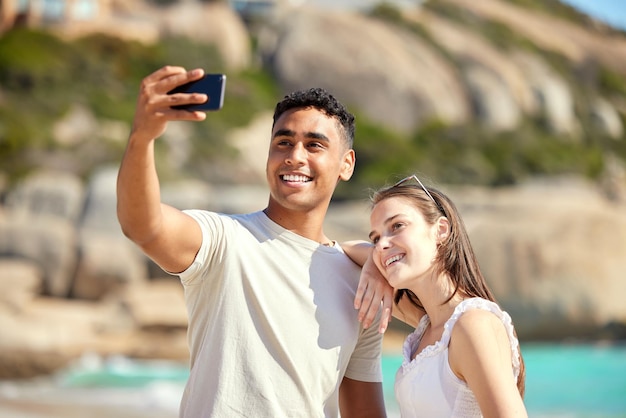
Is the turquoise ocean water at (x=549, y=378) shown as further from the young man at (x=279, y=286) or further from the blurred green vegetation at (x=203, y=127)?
the blurred green vegetation at (x=203, y=127)

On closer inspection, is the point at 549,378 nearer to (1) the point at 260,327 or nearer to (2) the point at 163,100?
(1) the point at 260,327

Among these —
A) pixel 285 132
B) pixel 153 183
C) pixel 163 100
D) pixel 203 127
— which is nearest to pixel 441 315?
pixel 285 132

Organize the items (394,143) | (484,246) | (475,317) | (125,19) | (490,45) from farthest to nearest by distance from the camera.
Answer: (490,45) → (125,19) → (394,143) → (484,246) → (475,317)

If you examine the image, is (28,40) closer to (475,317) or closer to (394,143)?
(394,143)

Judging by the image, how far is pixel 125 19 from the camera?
92.5 ft

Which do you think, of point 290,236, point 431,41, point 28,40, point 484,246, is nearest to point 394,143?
point 431,41

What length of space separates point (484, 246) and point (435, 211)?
537 inches

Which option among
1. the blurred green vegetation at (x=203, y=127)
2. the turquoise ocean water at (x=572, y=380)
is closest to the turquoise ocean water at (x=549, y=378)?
the turquoise ocean water at (x=572, y=380)

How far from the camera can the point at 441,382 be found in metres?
2.26

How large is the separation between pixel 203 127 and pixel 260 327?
850 inches

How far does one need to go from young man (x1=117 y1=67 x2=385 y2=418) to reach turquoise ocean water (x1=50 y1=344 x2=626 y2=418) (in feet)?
23.5

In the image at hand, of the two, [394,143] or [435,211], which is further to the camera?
[394,143]

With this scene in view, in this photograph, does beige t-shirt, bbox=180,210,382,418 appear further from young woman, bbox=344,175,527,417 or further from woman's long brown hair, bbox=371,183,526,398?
woman's long brown hair, bbox=371,183,526,398

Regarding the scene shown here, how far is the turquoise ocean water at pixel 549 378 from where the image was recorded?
1105cm
